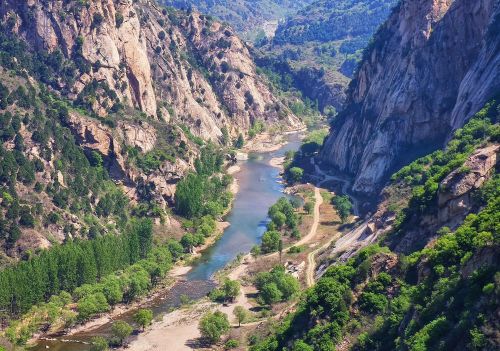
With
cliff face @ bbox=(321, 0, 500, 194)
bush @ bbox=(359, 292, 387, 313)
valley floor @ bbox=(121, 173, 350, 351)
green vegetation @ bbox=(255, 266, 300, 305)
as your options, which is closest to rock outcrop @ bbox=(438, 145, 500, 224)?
bush @ bbox=(359, 292, 387, 313)

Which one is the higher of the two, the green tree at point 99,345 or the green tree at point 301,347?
the green tree at point 301,347

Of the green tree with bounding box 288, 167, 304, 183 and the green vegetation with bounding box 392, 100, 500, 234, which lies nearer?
the green vegetation with bounding box 392, 100, 500, 234

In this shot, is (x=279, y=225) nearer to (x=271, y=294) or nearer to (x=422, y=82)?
(x=271, y=294)

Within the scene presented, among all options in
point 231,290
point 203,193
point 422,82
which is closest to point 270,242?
point 231,290

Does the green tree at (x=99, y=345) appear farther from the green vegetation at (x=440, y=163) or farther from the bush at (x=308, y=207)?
the bush at (x=308, y=207)

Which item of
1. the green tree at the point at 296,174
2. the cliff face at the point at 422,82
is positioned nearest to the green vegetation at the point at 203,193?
the green tree at the point at 296,174

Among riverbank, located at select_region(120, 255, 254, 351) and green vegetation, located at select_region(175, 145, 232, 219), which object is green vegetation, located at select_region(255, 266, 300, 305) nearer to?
riverbank, located at select_region(120, 255, 254, 351)
